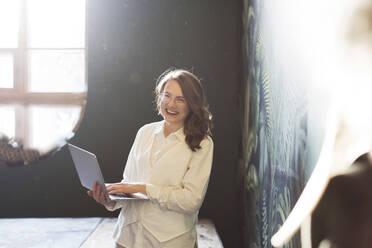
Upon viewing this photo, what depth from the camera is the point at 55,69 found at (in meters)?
4.04

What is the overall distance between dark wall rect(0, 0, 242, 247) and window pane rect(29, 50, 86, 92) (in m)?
0.20

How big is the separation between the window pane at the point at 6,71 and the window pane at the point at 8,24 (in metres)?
0.12

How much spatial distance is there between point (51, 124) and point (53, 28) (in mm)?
930

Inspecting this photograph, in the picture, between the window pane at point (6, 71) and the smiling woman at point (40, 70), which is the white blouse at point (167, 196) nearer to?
the smiling woman at point (40, 70)

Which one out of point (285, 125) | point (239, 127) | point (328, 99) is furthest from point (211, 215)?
point (328, 99)

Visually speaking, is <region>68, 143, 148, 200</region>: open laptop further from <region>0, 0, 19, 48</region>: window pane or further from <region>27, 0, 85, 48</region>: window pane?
<region>0, 0, 19, 48</region>: window pane

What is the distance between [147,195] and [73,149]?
44cm

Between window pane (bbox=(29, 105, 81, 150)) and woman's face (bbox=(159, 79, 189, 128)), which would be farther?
window pane (bbox=(29, 105, 81, 150))

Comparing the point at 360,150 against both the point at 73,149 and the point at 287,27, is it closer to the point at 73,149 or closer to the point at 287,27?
the point at 287,27

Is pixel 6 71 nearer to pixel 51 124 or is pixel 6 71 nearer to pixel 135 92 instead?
pixel 51 124

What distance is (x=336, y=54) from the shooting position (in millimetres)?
1213

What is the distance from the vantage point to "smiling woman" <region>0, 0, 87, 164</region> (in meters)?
3.97

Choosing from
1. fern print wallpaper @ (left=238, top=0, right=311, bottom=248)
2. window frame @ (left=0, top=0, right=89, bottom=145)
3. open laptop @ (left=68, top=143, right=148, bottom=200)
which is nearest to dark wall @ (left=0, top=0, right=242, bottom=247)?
window frame @ (left=0, top=0, right=89, bottom=145)

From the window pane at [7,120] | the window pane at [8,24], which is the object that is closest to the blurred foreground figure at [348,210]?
the window pane at [7,120]
